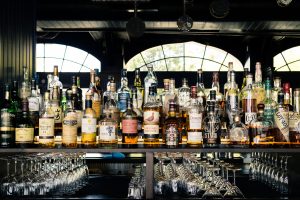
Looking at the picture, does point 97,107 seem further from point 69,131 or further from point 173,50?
point 173,50

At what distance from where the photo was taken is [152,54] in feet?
33.5

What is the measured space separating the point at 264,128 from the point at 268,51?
23.0ft

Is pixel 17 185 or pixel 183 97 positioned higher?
pixel 183 97

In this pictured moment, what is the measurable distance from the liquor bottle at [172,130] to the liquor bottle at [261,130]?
376mm

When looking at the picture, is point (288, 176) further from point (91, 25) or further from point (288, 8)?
point (91, 25)

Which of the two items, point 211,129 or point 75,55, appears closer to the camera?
point 211,129

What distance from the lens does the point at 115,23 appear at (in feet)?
23.2

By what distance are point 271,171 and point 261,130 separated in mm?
575

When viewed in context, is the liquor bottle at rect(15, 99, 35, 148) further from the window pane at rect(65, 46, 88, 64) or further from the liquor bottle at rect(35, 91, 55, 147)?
the window pane at rect(65, 46, 88, 64)

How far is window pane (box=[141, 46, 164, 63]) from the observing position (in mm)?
10180

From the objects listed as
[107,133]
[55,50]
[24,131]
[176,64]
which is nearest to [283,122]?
[107,133]

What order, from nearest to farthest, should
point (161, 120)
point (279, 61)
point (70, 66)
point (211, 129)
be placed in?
point (211, 129)
point (161, 120)
point (279, 61)
point (70, 66)

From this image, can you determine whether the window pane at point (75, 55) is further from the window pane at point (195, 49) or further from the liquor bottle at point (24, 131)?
the liquor bottle at point (24, 131)

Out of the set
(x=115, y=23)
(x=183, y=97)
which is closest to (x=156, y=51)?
(x=115, y=23)
